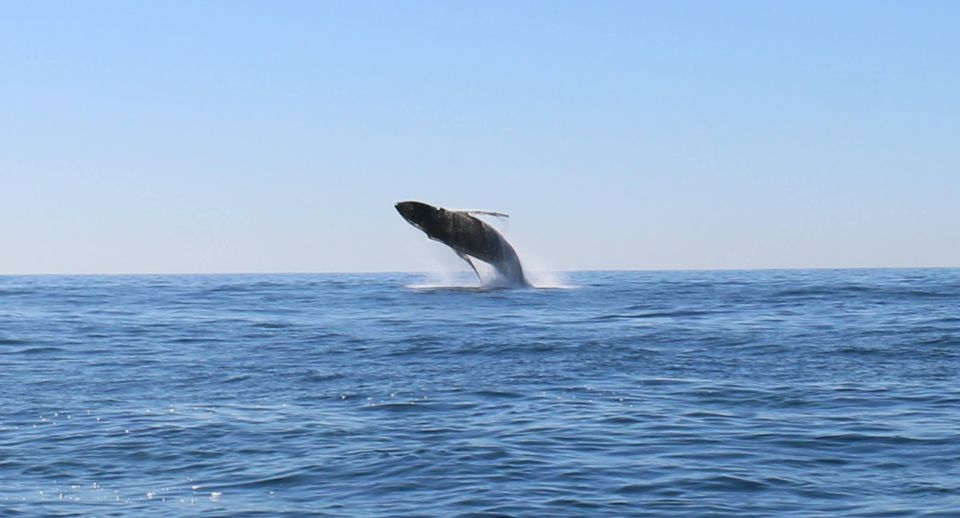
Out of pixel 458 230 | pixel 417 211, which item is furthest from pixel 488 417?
pixel 458 230

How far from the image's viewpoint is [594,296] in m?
47.8

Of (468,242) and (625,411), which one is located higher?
(468,242)

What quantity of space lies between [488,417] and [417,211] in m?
23.2

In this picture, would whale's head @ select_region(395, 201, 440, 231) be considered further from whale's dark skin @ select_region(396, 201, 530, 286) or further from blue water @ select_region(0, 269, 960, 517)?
blue water @ select_region(0, 269, 960, 517)

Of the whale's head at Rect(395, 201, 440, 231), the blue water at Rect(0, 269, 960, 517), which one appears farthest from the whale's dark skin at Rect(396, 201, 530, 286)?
the blue water at Rect(0, 269, 960, 517)

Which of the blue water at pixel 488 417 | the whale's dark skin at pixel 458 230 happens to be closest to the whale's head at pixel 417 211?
the whale's dark skin at pixel 458 230

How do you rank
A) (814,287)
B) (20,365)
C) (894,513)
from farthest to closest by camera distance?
(814,287), (20,365), (894,513)

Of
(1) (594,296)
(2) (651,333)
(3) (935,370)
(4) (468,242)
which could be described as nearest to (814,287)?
(1) (594,296)

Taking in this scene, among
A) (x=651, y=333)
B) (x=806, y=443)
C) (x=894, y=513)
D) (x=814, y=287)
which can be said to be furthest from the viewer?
(x=814, y=287)

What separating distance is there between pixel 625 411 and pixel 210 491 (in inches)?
295

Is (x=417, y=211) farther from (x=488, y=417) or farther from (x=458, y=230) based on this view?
(x=488, y=417)

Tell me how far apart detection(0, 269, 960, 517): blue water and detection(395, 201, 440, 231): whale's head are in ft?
20.7

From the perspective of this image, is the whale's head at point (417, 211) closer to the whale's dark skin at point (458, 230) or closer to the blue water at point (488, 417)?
the whale's dark skin at point (458, 230)

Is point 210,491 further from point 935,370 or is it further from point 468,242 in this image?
point 468,242
